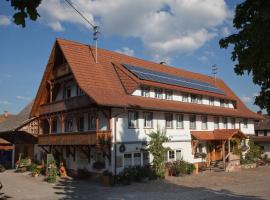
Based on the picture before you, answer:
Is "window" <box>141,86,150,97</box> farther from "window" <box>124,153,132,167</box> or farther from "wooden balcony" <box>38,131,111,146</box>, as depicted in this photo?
"wooden balcony" <box>38,131,111,146</box>

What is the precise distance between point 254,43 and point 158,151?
17636mm

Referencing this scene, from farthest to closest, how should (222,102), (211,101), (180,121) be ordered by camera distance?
(222,102) < (211,101) < (180,121)

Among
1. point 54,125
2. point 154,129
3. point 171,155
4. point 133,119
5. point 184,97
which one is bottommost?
point 171,155

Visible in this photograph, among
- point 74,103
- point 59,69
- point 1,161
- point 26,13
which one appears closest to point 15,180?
point 74,103

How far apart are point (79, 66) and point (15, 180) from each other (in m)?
10.1

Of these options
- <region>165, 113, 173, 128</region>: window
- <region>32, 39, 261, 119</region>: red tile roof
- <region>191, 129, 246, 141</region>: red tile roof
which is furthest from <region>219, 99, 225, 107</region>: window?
<region>165, 113, 173, 128</region>: window

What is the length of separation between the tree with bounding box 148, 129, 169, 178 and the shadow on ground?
93.0 inches

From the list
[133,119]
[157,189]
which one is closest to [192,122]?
[133,119]

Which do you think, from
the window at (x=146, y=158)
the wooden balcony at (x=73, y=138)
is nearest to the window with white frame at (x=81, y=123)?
the wooden balcony at (x=73, y=138)

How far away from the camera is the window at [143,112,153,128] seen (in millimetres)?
28578

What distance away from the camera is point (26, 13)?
17.4 feet

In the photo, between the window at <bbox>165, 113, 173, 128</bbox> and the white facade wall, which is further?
the window at <bbox>165, 113, 173, 128</bbox>

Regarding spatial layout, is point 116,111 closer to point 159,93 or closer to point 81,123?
point 81,123

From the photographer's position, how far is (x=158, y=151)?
89.4 feet
